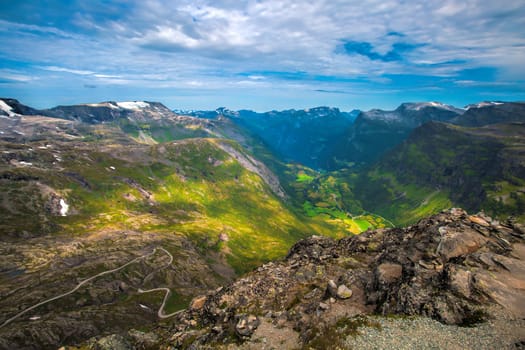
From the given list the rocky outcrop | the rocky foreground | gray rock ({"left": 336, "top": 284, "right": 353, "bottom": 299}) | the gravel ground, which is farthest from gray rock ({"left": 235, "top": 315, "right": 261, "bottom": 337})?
the gravel ground

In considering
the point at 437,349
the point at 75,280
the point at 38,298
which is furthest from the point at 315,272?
the point at 75,280

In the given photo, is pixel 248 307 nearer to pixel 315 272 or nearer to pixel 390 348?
pixel 315 272

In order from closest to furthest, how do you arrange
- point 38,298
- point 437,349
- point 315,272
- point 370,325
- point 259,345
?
point 437,349, point 370,325, point 259,345, point 315,272, point 38,298

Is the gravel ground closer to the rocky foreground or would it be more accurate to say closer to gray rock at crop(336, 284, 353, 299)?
the rocky foreground

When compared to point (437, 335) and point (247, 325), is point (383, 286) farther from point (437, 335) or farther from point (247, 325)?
point (247, 325)

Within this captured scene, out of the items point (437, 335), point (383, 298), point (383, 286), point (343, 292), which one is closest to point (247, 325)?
point (343, 292)
